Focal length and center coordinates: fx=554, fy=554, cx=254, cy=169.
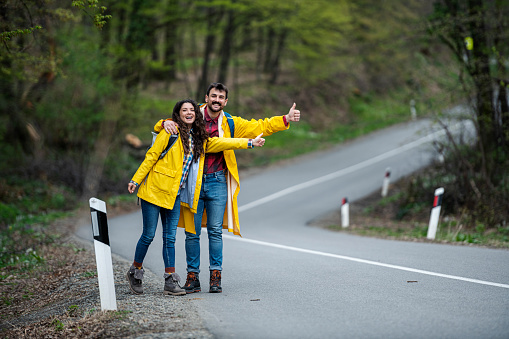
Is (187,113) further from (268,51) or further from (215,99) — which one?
(268,51)

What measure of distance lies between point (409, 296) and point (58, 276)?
17.2 feet

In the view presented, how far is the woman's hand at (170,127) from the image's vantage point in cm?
599

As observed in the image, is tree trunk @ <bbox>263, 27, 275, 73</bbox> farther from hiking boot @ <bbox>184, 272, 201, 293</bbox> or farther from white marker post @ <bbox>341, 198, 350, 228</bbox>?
hiking boot @ <bbox>184, 272, 201, 293</bbox>

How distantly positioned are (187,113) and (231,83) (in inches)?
1131

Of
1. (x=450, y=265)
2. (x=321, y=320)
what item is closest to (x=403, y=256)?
(x=450, y=265)

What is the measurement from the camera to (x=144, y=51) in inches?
867

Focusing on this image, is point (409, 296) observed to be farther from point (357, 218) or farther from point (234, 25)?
point (234, 25)

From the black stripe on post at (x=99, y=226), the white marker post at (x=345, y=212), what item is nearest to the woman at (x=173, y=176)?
the black stripe on post at (x=99, y=226)

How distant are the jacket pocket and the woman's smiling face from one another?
59 cm

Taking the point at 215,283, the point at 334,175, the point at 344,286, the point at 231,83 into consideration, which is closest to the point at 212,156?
the point at 215,283

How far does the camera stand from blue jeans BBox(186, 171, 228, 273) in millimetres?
6234

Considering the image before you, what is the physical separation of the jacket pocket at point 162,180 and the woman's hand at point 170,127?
0.41 metres

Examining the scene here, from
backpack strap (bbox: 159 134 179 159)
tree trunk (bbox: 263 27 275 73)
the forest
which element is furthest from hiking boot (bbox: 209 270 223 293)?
tree trunk (bbox: 263 27 275 73)

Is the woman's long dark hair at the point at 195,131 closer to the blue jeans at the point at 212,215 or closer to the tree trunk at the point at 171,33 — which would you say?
the blue jeans at the point at 212,215
